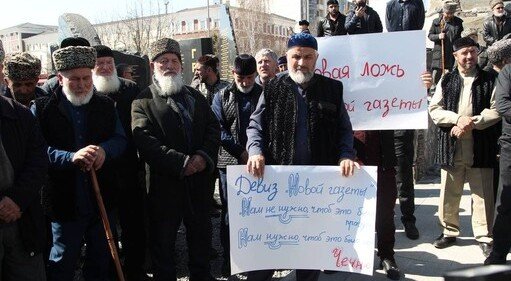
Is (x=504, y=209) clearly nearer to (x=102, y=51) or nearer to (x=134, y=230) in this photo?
(x=134, y=230)

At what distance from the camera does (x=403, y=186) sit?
5207 mm

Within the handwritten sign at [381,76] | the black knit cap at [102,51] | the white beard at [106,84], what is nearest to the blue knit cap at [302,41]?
the handwritten sign at [381,76]

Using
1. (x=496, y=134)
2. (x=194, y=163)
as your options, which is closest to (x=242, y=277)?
(x=194, y=163)

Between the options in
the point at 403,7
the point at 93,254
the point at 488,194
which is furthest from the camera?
the point at 403,7

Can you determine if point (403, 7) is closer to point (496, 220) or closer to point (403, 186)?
point (403, 186)

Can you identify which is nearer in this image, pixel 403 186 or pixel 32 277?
pixel 32 277

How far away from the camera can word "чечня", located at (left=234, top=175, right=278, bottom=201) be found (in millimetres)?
3209

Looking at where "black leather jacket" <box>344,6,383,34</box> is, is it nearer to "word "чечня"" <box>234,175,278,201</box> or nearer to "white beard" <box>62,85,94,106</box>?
"word "чечня"" <box>234,175,278,201</box>

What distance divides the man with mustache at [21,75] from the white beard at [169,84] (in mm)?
969

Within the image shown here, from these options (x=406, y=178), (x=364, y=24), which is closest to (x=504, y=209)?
(x=406, y=178)

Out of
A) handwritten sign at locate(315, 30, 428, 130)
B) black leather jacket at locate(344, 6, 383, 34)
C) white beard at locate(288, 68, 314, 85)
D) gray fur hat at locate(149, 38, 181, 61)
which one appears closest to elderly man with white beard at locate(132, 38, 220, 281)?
gray fur hat at locate(149, 38, 181, 61)

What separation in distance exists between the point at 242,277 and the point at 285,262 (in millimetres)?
1165

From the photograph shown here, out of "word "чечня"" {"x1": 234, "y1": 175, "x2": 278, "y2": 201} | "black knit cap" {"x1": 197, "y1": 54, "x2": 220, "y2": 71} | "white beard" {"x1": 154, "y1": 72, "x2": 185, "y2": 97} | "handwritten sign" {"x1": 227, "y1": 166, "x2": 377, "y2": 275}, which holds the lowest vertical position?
"handwritten sign" {"x1": 227, "y1": 166, "x2": 377, "y2": 275}

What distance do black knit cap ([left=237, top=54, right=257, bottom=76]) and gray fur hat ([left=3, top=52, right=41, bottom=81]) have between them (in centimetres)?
169
